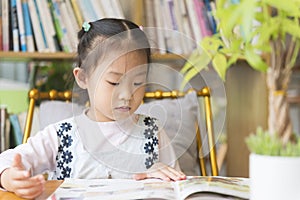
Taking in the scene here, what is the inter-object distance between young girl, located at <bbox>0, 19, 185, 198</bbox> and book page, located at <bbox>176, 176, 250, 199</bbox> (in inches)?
4.5

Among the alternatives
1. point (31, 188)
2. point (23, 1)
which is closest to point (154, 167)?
point (31, 188)

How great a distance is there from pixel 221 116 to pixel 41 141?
43 centimetres

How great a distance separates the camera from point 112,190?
84cm

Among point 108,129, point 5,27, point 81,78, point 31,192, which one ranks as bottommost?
point 31,192

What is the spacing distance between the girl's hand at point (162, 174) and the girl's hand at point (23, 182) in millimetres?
228

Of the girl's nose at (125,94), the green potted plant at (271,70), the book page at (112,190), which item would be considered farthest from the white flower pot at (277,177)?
the girl's nose at (125,94)

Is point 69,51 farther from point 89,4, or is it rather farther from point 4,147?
point 4,147

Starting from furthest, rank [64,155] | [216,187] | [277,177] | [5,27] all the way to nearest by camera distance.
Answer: [5,27], [64,155], [216,187], [277,177]

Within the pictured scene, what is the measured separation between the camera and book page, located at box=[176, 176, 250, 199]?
78 centimetres

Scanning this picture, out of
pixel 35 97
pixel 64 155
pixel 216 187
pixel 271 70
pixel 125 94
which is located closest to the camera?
pixel 216 187

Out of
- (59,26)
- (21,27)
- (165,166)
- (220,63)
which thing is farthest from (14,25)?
(165,166)

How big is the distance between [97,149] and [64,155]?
0.35ft

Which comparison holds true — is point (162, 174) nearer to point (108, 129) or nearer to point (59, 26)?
point (108, 129)

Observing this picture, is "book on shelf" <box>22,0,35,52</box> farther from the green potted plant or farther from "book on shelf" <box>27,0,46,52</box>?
the green potted plant
